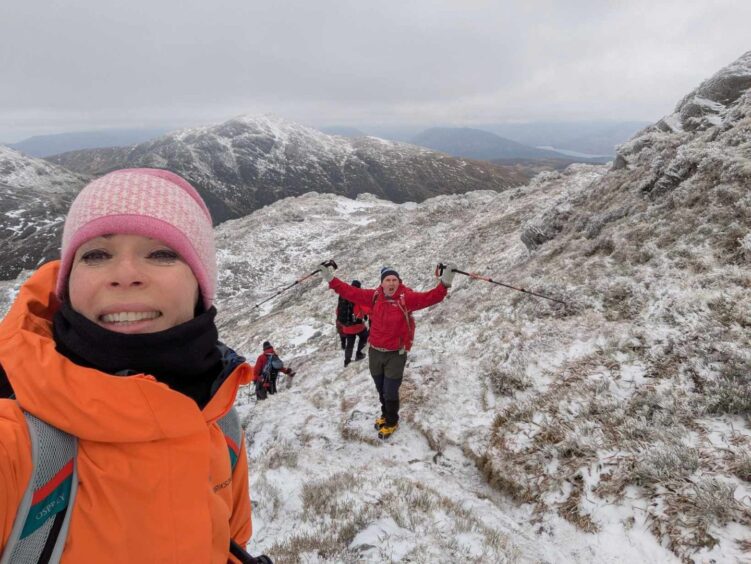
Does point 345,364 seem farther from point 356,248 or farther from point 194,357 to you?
point 356,248

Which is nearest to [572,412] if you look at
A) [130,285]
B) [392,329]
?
[392,329]

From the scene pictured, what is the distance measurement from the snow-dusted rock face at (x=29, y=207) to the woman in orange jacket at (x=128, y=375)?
393 ft

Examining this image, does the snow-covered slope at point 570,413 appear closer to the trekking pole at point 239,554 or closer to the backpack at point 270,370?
the backpack at point 270,370

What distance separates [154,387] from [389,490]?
480 centimetres

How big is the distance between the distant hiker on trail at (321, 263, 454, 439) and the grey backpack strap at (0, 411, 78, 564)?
593 cm

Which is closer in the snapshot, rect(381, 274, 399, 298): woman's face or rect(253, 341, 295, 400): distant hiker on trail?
rect(381, 274, 399, 298): woman's face

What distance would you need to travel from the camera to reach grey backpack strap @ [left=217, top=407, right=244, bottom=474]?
8.36ft

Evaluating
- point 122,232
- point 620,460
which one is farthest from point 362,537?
point 122,232

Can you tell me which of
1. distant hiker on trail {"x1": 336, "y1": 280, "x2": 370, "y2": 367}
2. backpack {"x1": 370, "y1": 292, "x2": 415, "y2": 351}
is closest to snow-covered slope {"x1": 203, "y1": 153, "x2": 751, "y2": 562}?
distant hiker on trail {"x1": 336, "y1": 280, "x2": 370, "y2": 367}

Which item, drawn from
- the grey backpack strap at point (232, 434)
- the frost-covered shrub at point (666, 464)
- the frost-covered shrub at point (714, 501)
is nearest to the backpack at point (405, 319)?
the frost-covered shrub at point (666, 464)

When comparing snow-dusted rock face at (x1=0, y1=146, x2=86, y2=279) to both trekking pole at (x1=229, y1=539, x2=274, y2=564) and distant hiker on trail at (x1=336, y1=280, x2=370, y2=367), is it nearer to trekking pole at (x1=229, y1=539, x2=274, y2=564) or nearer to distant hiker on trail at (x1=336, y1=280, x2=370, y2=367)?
distant hiker on trail at (x1=336, y1=280, x2=370, y2=367)

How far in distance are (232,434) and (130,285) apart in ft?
4.09

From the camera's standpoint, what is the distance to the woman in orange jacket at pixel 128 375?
1.54m

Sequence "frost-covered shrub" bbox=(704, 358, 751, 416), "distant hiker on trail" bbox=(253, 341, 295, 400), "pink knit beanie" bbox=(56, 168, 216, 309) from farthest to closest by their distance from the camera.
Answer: "distant hiker on trail" bbox=(253, 341, 295, 400) < "frost-covered shrub" bbox=(704, 358, 751, 416) < "pink knit beanie" bbox=(56, 168, 216, 309)
